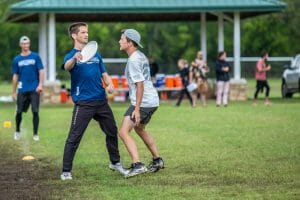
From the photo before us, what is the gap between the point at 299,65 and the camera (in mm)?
36969

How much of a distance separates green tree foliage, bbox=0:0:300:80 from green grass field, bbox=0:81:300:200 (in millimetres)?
45208

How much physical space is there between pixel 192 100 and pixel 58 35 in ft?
168

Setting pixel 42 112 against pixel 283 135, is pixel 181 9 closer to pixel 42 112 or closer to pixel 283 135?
pixel 42 112

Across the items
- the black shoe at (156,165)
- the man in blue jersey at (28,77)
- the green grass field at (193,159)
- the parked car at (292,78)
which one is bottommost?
the green grass field at (193,159)

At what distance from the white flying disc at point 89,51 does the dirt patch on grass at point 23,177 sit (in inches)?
65.3

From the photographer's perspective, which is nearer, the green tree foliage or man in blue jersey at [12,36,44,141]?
man in blue jersey at [12,36,44,141]

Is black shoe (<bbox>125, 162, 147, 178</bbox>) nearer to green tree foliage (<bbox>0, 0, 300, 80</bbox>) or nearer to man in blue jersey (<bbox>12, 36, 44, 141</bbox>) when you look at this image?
man in blue jersey (<bbox>12, 36, 44, 141</bbox>)

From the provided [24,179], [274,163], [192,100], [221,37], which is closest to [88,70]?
[24,179]

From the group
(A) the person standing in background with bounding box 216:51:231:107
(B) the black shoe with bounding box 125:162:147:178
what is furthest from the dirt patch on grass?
(A) the person standing in background with bounding box 216:51:231:107

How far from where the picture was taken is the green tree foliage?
72875 millimetres

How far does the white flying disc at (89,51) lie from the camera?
38.6ft

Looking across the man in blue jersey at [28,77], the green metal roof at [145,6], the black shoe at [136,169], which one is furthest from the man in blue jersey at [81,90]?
the green metal roof at [145,6]

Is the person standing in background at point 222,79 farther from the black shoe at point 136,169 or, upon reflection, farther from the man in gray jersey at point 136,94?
the black shoe at point 136,169

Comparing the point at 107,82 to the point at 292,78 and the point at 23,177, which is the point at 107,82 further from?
the point at 292,78
